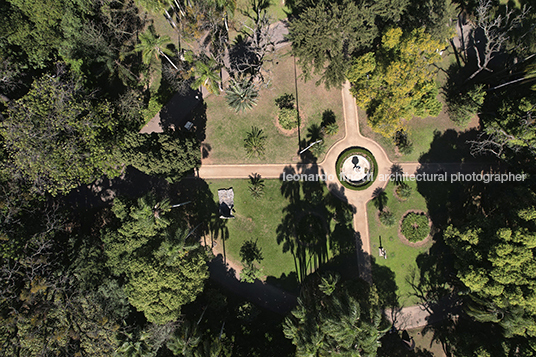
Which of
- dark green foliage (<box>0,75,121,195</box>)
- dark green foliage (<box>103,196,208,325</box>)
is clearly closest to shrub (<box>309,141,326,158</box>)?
dark green foliage (<box>103,196,208,325</box>)

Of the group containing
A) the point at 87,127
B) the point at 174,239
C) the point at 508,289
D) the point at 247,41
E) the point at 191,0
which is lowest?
the point at 508,289

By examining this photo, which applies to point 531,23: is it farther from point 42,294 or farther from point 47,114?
point 42,294

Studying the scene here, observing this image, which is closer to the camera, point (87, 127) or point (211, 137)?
point (87, 127)

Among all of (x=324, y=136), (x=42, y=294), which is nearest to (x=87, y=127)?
(x=42, y=294)

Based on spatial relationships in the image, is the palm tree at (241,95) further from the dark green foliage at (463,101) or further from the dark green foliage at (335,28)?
the dark green foliage at (463,101)

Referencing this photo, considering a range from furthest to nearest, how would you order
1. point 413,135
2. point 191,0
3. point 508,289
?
point 413,135
point 191,0
point 508,289

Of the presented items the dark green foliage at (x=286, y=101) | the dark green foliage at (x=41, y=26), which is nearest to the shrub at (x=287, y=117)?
the dark green foliage at (x=286, y=101)

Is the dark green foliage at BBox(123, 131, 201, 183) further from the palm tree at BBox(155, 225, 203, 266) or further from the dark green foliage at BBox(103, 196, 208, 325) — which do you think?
the palm tree at BBox(155, 225, 203, 266)
